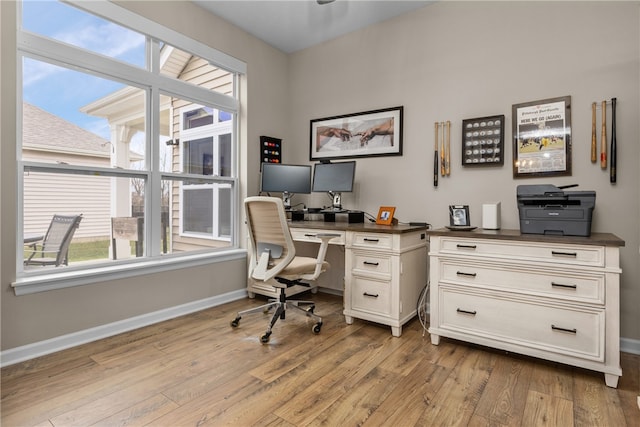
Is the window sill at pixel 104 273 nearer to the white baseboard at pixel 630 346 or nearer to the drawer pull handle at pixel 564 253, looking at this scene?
the drawer pull handle at pixel 564 253

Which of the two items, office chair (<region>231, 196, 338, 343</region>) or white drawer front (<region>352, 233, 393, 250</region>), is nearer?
office chair (<region>231, 196, 338, 343</region>)

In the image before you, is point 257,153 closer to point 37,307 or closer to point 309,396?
point 37,307

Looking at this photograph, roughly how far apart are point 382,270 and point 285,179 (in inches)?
58.3

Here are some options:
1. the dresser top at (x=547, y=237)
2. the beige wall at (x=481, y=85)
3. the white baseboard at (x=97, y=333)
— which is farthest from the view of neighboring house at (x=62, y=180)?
the dresser top at (x=547, y=237)

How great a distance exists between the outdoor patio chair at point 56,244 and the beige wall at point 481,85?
2369mm

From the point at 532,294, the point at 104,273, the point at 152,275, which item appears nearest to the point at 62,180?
the point at 104,273

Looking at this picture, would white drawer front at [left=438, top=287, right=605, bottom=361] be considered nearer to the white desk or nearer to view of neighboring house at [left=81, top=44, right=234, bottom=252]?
the white desk

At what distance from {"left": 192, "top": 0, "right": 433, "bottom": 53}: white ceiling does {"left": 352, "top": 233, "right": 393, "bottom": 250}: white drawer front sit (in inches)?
87.0

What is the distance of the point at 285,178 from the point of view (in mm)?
3520

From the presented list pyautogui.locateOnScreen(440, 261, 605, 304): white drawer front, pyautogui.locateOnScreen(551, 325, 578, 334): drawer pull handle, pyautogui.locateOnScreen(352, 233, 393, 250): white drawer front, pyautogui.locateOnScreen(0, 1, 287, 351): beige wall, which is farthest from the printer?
pyautogui.locateOnScreen(0, 1, 287, 351): beige wall

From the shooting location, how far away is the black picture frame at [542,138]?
2504 mm

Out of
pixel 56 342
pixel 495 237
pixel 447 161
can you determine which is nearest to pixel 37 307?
pixel 56 342

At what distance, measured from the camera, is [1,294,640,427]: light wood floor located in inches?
62.3

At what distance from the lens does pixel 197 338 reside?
2.50m
